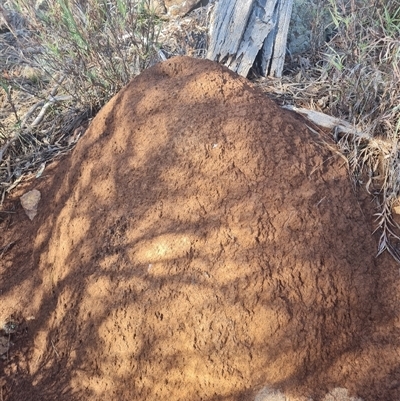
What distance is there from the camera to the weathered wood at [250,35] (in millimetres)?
3051

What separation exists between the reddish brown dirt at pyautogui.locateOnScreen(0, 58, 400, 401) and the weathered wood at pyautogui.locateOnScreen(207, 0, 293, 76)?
36.7 inches

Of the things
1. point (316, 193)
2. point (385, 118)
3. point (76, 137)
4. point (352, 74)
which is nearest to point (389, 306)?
point (316, 193)

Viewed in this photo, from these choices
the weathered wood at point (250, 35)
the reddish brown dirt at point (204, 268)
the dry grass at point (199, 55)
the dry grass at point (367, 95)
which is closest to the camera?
the reddish brown dirt at point (204, 268)

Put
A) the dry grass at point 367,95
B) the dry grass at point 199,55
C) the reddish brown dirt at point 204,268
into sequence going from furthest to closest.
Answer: the dry grass at point 199,55 < the dry grass at point 367,95 < the reddish brown dirt at point 204,268

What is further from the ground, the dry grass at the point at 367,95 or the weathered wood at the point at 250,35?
the weathered wood at the point at 250,35

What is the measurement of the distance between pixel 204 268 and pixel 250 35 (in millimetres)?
1838

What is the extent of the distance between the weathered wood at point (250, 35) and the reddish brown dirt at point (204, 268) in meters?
0.93

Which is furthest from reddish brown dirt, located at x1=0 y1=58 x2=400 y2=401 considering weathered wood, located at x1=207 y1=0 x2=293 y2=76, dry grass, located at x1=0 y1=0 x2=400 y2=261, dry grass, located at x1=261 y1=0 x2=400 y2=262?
weathered wood, located at x1=207 y1=0 x2=293 y2=76

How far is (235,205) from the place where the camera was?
6.19 ft

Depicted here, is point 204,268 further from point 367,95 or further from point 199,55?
point 199,55

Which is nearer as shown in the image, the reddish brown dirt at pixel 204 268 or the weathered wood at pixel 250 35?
the reddish brown dirt at pixel 204 268

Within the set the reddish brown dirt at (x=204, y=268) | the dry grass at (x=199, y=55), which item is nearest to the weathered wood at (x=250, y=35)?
the dry grass at (x=199, y=55)

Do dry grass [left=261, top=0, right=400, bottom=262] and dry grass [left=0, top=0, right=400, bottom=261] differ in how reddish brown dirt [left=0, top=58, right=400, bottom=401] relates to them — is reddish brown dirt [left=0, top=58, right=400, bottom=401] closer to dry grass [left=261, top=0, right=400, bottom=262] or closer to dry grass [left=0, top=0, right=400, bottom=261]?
dry grass [left=261, top=0, right=400, bottom=262]

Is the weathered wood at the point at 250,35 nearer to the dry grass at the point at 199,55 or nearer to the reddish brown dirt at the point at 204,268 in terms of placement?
the dry grass at the point at 199,55
